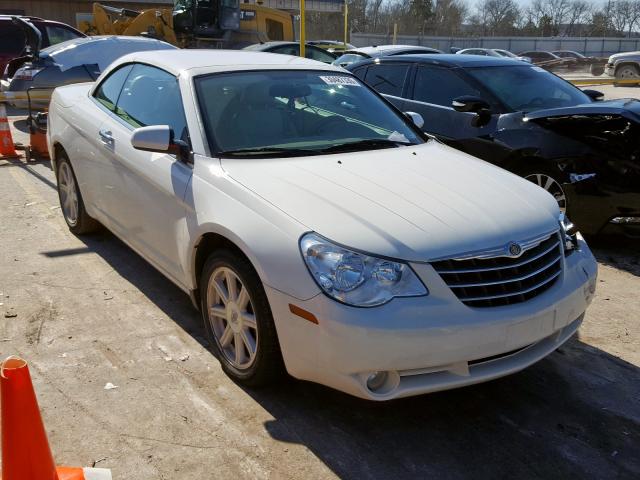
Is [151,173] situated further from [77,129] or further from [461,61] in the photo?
[461,61]

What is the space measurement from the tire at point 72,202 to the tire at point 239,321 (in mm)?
2370

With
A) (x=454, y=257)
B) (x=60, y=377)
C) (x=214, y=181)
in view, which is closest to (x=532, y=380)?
(x=454, y=257)

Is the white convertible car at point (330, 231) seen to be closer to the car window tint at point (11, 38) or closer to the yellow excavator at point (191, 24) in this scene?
the car window tint at point (11, 38)

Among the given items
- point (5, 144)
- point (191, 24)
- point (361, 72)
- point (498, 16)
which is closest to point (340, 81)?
point (361, 72)

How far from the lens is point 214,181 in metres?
3.51

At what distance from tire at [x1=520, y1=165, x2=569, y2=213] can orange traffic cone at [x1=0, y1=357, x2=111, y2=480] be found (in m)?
4.51

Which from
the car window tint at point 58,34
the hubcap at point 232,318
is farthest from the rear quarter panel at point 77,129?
the car window tint at point 58,34

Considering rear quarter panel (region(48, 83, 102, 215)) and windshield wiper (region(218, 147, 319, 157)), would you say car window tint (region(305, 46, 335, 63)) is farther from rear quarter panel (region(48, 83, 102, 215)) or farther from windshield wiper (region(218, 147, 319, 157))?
windshield wiper (region(218, 147, 319, 157))

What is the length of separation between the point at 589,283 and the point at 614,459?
2.95 feet

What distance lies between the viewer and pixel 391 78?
7.31m

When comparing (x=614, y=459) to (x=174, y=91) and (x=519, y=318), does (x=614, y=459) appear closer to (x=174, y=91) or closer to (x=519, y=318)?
(x=519, y=318)

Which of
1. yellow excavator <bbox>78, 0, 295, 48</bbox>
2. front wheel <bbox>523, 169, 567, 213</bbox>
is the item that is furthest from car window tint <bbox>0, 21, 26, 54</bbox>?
front wheel <bbox>523, 169, 567, 213</bbox>

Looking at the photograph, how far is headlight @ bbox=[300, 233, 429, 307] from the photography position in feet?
9.23

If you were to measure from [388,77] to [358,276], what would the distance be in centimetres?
494
